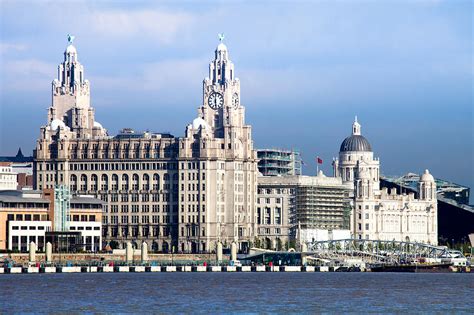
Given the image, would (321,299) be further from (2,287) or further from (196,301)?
(2,287)

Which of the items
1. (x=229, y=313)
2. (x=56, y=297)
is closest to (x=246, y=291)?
(x=56, y=297)

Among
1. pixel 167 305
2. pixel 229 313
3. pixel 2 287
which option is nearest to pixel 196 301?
pixel 167 305

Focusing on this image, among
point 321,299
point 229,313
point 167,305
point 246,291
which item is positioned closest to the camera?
point 229,313

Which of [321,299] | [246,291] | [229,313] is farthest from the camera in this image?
[246,291]

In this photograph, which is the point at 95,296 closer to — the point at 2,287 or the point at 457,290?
the point at 2,287

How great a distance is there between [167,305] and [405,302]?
24.0 m

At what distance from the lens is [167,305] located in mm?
162875

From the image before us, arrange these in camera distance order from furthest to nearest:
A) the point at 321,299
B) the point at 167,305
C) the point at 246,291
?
the point at 246,291 → the point at 321,299 → the point at 167,305

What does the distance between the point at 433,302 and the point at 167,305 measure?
87.4 ft

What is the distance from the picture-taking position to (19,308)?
15725 centimetres

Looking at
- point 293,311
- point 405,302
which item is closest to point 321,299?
point 405,302

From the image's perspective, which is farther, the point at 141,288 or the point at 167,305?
the point at 141,288

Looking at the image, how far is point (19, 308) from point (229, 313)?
19.3 m

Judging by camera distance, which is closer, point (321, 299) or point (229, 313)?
point (229, 313)
